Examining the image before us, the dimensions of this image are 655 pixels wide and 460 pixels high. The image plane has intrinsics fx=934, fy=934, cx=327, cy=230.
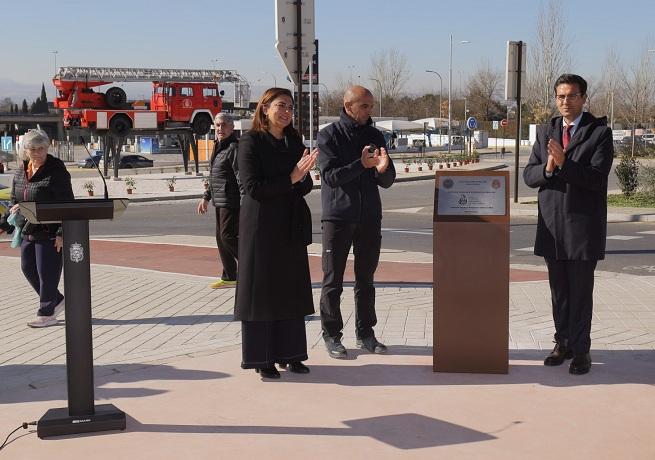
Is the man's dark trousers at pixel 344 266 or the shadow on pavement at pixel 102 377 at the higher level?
the man's dark trousers at pixel 344 266

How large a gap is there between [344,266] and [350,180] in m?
0.63

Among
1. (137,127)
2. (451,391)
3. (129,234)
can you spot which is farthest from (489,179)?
(137,127)

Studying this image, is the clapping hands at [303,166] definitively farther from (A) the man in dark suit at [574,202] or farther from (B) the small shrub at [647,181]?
(B) the small shrub at [647,181]

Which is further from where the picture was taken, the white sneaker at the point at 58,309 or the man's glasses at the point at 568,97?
A: the white sneaker at the point at 58,309

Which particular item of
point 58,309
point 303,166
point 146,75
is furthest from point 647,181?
point 146,75

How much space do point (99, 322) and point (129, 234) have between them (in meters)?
8.65

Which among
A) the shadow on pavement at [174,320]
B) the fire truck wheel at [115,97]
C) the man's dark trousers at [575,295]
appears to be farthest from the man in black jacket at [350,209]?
the fire truck wheel at [115,97]

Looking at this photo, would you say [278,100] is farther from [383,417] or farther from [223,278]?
[223,278]

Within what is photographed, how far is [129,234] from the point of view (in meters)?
16.5

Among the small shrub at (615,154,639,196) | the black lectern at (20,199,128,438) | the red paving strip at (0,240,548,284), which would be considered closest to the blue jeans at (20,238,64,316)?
the black lectern at (20,199,128,438)

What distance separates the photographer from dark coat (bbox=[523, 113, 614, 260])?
19.0 feet

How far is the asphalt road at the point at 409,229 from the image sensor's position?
500 inches

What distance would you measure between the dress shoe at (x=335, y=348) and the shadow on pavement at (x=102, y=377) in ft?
2.78

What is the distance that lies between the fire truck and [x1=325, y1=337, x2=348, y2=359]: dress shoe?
31671mm
